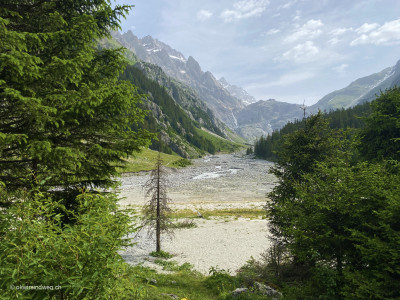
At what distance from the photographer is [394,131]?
19.4m

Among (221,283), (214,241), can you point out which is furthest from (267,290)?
(214,241)

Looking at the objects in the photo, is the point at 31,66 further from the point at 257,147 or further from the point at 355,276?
the point at 257,147

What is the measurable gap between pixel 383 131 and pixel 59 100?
85.2 feet

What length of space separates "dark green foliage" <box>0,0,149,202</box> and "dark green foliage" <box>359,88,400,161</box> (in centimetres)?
2121

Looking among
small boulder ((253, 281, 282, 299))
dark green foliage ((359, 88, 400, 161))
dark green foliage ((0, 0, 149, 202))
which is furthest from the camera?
dark green foliage ((359, 88, 400, 161))

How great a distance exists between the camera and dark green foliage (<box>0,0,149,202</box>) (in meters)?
5.46

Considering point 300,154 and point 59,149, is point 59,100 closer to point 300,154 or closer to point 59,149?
point 59,149

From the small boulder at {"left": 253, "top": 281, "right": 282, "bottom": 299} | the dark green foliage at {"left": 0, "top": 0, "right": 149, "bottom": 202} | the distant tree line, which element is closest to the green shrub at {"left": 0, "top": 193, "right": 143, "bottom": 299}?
the dark green foliage at {"left": 0, "top": 0, "right": 149, "bottom": 202}

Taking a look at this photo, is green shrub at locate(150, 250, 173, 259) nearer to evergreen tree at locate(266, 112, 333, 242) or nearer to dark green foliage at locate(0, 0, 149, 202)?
evergreen tree at locate(266, 112, 333, 242)

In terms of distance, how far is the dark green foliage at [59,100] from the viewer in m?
5.46

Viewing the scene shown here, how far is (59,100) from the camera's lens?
237 inches

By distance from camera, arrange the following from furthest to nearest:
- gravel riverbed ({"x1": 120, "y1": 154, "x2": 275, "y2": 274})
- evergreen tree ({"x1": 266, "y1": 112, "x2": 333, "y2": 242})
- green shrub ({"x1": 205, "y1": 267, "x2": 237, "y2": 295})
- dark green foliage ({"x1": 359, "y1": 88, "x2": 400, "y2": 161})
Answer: dark green foliage ({"x1": 359, "y1": 88, "x2": 400, "y2": 161}) < gravel riverbed ({"x1": 120, "y1": 154, "x2": 275, "y2": 274}) < evergreen tree ({"x1": 266, "y1": 112, "x2": 333, "y2": 242}) < green shrub ({"x1": 205, "y1": 267, "x2": 237, "y2": 295})

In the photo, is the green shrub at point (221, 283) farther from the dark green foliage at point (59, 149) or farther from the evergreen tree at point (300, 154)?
the dark green foliage at point (59, 149)

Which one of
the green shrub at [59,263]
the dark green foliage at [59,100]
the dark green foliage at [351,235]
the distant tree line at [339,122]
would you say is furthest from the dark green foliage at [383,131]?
the distant tree line at [339,122]
